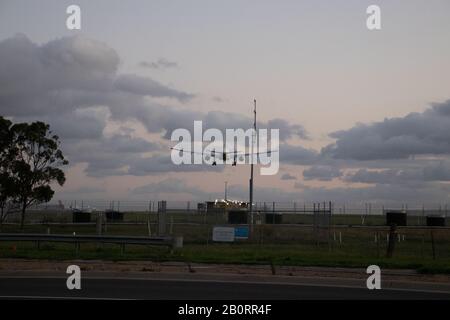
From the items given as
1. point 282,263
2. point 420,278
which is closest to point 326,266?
point 282,263

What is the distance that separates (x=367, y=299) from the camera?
39.6ft

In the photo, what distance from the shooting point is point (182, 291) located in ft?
42.4

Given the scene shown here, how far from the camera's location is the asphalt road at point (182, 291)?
12266 mm

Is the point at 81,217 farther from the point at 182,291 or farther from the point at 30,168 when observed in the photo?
the point at 182,291

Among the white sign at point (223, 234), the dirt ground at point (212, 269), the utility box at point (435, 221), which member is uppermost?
the utility box at point (435, 221)

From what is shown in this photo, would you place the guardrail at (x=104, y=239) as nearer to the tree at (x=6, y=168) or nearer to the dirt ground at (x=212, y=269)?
the dirt ground at (x=212, y=269)

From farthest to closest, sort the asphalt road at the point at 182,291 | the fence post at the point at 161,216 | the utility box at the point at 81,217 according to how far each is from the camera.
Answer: the utility box at the point at 81,217 < the fence post at the point at 161,216 < the asphalt road at the point at 182,291

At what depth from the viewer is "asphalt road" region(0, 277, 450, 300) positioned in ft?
40.2

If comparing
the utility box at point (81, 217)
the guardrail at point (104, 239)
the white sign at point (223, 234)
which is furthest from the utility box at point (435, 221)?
the guardrail at point (104, 239)

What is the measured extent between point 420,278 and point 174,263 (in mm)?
7071

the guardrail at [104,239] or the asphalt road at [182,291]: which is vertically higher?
the guardrail at [104,239]

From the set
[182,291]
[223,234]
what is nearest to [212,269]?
[182,291]

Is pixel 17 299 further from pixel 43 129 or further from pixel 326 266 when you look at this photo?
pixel 43 129

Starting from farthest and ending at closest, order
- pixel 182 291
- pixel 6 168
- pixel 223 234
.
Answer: pixel 6 168 < pixel 223 234 < pixel 182 291
